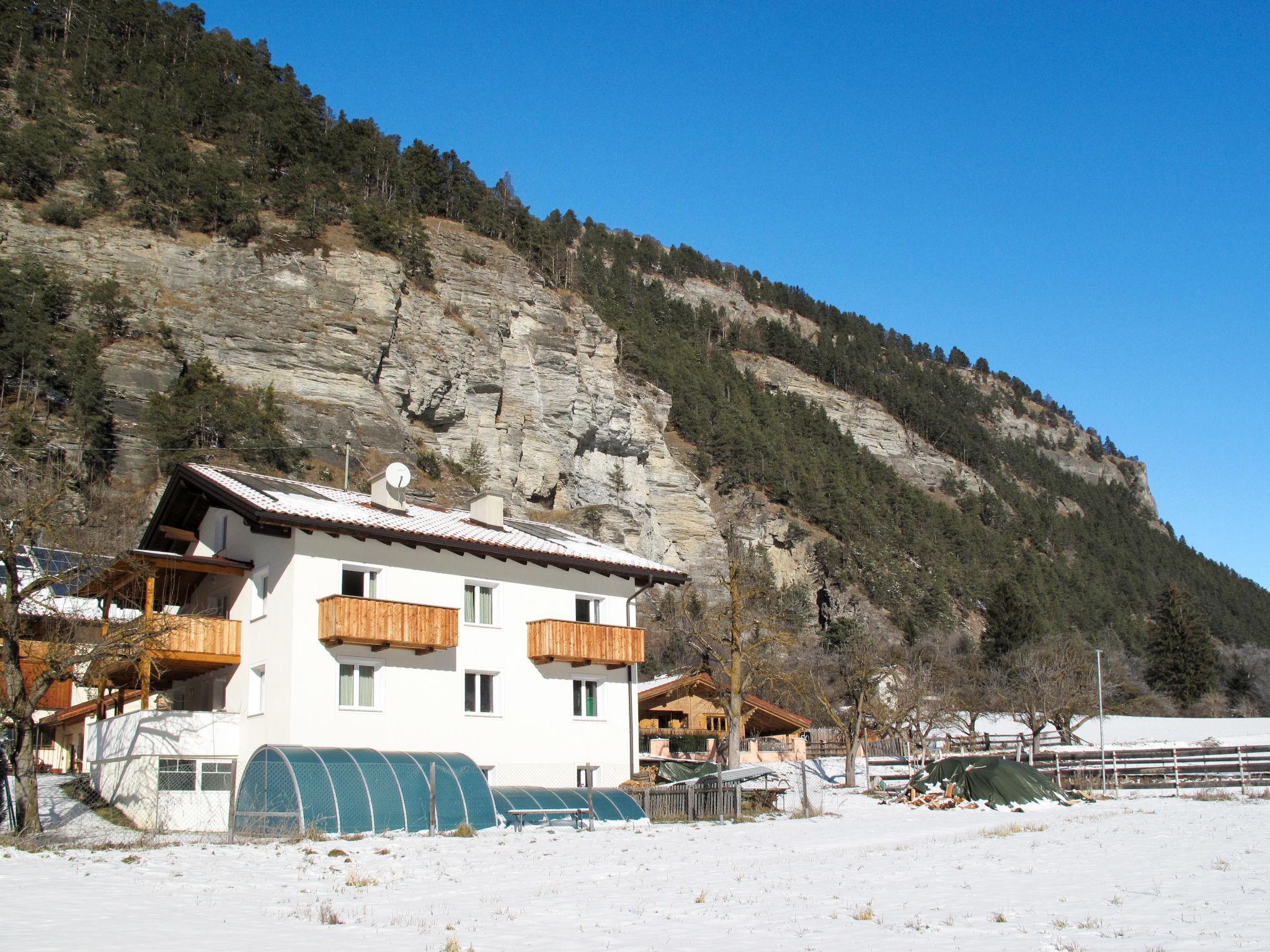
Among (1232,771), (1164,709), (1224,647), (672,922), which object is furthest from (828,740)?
(1224,647)

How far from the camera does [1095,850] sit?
19.1 m

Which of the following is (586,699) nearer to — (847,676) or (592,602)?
(592,602)

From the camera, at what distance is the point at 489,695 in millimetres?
32125

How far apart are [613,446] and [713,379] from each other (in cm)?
4172

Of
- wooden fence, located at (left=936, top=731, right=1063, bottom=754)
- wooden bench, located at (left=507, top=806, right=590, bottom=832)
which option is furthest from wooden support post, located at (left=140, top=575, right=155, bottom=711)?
wooden fence, located at (left=936, top=731, right=1063, bottom=754)

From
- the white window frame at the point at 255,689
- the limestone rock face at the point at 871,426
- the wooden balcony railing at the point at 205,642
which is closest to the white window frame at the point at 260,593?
the wooden balcony railing at the point at 205,642

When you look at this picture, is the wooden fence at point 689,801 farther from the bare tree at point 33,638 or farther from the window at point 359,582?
the bare tree at point 33,638

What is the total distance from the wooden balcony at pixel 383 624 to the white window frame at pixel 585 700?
5.48 meters

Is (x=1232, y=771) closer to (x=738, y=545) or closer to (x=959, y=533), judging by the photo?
(x=738, y=545)

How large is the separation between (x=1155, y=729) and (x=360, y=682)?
59.5m

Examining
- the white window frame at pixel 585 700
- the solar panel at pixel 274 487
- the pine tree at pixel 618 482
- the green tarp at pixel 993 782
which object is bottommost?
the green tarp at pixel 993 782

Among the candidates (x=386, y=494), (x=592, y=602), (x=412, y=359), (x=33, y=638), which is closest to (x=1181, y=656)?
(x=412, y=359)

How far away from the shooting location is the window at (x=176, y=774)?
2620 centimetres

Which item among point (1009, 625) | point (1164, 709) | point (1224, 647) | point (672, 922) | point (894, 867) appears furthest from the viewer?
point (1224, 647)
